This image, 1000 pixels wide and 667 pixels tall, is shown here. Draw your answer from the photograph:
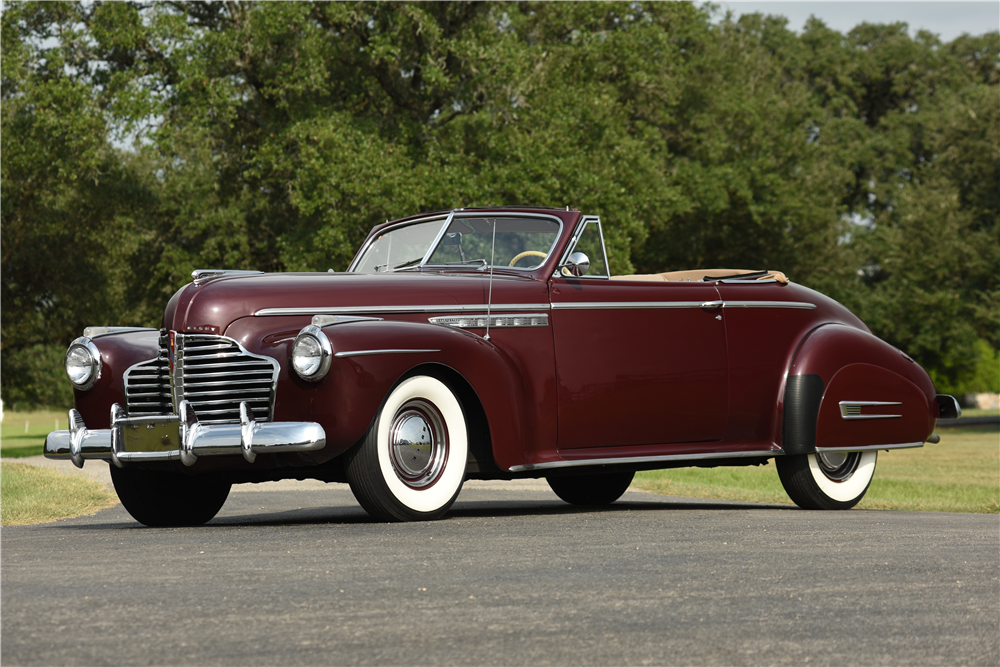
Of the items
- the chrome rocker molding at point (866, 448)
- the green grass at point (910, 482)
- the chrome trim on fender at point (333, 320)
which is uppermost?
the chrome trim on fender at point (333, 320)

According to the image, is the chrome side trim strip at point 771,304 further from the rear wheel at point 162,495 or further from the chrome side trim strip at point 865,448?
the rear wheel at point 162,495

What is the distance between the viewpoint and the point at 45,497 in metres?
11.2

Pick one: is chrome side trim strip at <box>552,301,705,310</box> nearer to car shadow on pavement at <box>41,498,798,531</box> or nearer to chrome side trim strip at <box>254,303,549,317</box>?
chrome side trim strip at <box>254,303,549,317</box>

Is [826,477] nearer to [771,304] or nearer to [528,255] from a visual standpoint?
[771,304]

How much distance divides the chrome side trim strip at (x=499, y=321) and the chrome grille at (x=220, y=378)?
1.14 meters

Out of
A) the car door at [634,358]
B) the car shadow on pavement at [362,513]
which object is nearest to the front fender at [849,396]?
the car door at [634,358]

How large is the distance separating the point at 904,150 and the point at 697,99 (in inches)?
563

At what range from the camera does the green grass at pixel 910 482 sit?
12.4 metres

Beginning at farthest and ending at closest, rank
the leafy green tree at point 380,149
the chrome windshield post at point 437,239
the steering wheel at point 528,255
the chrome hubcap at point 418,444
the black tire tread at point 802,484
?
the leafy green tree at point 380,149 → the black tire tread at point 802,484 → the chrome windshield post at point 437,239 → the steering wheel at point 528,255 → the chrome hubcap at point 418,444

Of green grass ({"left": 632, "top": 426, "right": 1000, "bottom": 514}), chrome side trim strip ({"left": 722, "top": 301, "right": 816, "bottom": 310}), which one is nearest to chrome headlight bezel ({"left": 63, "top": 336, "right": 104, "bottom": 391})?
chrome side trim strip ({"left": 722, "top": 301, "right": 816, "bottom": 310})

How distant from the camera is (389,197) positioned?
22734 mm

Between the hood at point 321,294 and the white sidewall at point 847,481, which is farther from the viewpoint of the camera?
the white sidewall at point 847,481

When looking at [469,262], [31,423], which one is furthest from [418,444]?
[31,423]

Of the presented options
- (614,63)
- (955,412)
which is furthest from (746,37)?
(955,412)
